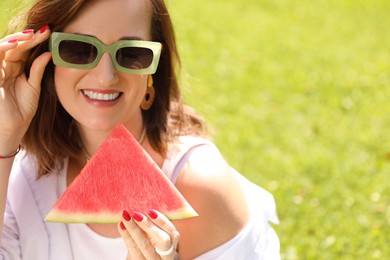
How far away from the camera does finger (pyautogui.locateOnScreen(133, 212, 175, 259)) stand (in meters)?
2.59

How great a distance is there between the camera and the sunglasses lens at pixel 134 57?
297 cm

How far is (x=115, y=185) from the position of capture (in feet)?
9.66

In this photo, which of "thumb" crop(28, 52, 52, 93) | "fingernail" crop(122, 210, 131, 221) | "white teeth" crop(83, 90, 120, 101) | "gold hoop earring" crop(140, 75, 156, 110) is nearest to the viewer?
"fingernail" crop(122, 210, 131, 221)

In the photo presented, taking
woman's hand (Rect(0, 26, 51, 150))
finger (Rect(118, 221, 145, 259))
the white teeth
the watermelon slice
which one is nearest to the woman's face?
the white teeth

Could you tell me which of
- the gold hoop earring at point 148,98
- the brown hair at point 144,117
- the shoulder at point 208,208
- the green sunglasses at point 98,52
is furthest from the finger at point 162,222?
the gold hoop earring at point 148,98

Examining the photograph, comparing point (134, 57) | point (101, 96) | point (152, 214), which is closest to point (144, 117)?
point (101, 96)

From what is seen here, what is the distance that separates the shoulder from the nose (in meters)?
0.63

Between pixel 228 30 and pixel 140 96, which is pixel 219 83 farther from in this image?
pixel 140 96

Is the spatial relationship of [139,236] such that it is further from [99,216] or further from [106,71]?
[106,71]

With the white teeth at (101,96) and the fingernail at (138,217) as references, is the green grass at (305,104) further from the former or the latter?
the fingernail at (138,217)

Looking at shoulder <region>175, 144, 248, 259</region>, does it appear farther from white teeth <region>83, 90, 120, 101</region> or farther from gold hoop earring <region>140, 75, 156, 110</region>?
white teeth <region>83, 90, 120, 101</region>

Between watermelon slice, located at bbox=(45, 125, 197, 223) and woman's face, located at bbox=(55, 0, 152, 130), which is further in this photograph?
woman's face, located at bbox=(55, 0, 152, 130)

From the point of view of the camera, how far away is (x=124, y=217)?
102 inches

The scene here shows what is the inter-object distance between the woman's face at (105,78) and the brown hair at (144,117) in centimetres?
16
